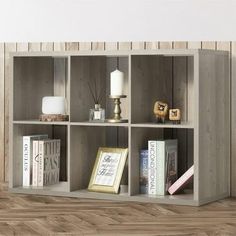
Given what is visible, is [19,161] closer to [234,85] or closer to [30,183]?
[30,183]

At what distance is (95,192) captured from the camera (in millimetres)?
3814

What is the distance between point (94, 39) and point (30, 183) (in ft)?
2.94

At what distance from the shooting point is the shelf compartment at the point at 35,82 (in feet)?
13.2

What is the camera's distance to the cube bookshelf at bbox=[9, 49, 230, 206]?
3.57 m

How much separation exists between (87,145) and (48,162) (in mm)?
255

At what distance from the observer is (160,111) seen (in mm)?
3707

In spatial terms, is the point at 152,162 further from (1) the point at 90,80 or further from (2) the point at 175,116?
(1) the point at 90,80

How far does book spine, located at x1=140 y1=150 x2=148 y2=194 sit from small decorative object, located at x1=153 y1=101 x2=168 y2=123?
180 mm

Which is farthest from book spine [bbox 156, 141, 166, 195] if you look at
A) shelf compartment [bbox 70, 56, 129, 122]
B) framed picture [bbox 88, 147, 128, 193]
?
shelf compartment [bbox 70, 56, 129, 122]

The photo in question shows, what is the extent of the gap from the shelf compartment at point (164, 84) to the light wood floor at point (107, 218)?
0.51m

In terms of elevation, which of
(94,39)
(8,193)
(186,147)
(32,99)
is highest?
(94,39)

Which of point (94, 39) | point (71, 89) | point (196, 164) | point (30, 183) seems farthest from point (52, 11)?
point (196, 164)

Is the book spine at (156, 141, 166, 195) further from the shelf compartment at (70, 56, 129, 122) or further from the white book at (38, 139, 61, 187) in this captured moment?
the white book at (38, 139, 61, 187)

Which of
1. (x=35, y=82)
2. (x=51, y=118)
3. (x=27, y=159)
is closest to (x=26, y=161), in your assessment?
(x=27, y=159)
